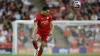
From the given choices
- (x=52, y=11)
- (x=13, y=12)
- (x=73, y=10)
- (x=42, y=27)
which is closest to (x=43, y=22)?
(x=42, y=27)

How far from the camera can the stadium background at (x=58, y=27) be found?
18484 millimetres

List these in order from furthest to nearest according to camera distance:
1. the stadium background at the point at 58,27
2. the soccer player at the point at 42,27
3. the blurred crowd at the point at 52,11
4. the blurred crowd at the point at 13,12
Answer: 1. the blurred crowd at the point at 52,11
2. the blurred crowd at the point at 13,12
3. the stadium background at the point at 58,27
4. the soccer player at the point at 42,27

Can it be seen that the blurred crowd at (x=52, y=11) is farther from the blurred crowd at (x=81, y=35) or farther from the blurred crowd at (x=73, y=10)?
the blurred crowd at (x=81, y=35)

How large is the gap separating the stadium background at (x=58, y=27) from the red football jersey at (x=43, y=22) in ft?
18.8

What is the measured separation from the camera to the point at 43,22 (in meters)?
12.3

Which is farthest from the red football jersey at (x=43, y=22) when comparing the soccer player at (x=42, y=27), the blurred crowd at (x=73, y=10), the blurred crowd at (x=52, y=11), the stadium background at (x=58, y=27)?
the blurred crowd at (x=73, y=10)

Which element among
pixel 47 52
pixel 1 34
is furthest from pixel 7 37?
pixel 47 52

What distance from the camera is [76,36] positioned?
18.7 m

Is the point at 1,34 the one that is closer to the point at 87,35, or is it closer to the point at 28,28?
the point at 28,28

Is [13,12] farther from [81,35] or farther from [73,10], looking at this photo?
[81,35]

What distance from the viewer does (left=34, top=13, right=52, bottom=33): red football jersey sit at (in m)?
12.2

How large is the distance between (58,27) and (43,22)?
648cm

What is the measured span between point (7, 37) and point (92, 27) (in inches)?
156

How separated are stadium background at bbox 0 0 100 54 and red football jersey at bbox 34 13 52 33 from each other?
574 centimetres
